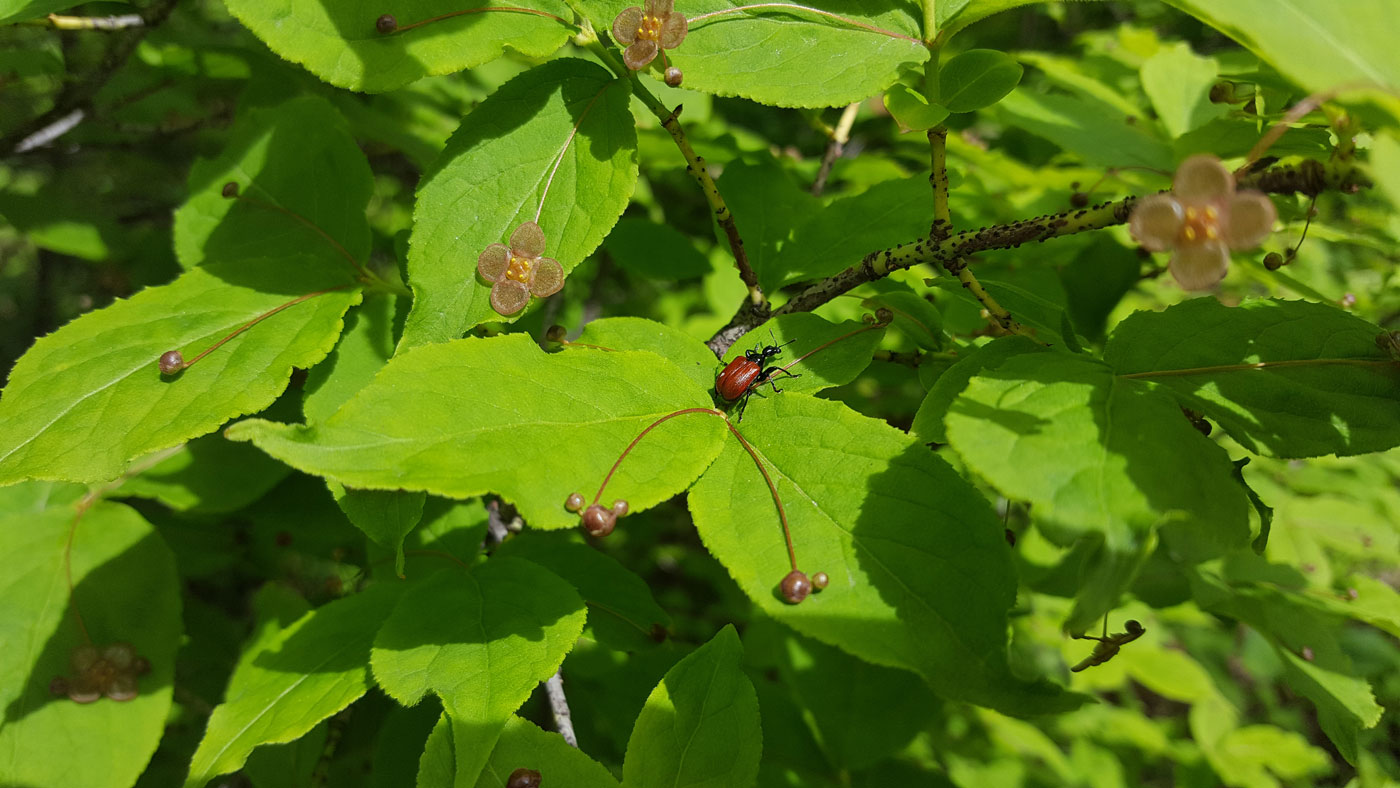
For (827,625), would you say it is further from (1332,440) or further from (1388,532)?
(1388,532)

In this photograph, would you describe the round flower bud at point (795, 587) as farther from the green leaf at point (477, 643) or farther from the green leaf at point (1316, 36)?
the green leaf at point (1316, 36)

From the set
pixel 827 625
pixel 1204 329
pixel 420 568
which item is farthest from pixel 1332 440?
pixel 420 568

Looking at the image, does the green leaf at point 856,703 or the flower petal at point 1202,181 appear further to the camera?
the green leaf at point 856,703

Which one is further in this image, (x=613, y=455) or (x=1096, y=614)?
(x=613, y=455)

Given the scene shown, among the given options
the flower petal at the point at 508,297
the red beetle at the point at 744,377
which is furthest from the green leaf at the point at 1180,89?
the flower petal at the point at 508,297

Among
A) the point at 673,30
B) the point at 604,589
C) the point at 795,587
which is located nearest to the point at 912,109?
the point at 673,30

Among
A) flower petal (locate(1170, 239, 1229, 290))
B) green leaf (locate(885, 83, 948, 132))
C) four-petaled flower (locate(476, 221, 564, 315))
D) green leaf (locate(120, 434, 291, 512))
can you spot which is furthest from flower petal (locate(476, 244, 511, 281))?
green leaf (locate(120, 434, 291, 512))
